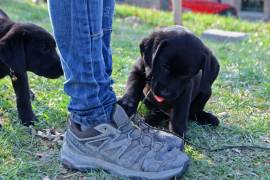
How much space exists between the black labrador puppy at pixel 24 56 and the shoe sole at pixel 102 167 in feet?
2.13

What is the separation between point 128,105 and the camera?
2795 mm

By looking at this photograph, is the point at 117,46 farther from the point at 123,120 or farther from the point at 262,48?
the point at 123,120

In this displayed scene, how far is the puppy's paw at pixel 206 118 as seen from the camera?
304cm

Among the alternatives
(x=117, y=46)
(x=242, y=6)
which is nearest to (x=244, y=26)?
(x=117, y=46)

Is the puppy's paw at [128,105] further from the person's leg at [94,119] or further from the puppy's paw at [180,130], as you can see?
the person's leg at [94,119]

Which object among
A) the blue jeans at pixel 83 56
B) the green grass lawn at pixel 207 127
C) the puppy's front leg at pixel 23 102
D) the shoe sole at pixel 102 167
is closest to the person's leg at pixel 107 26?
the blue jeans at pixel 83 56

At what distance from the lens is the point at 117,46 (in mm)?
5664

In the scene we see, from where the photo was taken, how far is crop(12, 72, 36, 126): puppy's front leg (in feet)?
9.61

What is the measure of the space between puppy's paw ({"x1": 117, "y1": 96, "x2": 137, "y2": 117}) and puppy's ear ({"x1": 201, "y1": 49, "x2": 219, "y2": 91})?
463mm

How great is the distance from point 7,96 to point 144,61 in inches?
49.8

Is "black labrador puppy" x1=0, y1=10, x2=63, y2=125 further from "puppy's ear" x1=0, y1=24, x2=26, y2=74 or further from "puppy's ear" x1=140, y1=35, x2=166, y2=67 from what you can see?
"puppy's ear" x1=140, y1=35, x2=166, y2=67

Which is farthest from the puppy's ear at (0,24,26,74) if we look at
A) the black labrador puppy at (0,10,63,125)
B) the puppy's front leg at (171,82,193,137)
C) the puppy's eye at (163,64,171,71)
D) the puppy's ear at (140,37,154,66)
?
the puppy's front leg at (171,82,193,137)

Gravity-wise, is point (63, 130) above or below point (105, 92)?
below

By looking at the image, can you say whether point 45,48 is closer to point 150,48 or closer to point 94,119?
point 150,48
